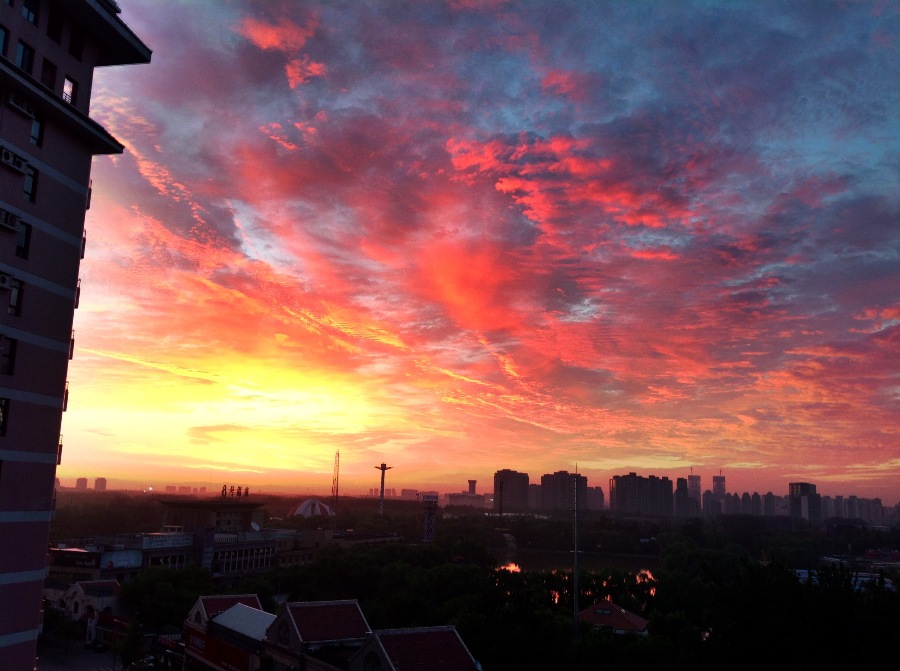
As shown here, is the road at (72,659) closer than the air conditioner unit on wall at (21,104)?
No

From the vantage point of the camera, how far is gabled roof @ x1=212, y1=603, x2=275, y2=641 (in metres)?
40.7

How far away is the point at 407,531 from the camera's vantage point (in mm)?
155625

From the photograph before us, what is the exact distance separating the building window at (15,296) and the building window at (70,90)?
21.1ft

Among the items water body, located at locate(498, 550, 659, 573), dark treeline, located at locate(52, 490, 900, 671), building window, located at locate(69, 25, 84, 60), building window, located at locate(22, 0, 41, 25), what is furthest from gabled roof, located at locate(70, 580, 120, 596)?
water body, located at locate(498, 550, 659, 573)

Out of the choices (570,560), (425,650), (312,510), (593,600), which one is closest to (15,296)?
(425,650)

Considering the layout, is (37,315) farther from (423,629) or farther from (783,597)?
(783,597)

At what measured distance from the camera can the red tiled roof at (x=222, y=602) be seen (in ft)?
150

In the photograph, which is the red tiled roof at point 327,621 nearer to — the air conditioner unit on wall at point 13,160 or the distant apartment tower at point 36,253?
the distant apartment tower at point 36,253

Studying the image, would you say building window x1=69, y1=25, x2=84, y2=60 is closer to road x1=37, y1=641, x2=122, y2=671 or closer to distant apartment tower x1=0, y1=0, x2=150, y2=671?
distant apartment tower x1=0, y1=0, x2=150, y2=671

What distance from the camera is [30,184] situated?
2155 cm

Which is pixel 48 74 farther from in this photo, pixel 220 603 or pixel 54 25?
pixel 220 603

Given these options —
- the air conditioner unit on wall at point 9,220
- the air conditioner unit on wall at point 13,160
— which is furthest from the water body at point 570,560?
the air conditioner unit on wall at point 13,160

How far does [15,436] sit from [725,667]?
30112 mm

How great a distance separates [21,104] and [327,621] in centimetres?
2775
